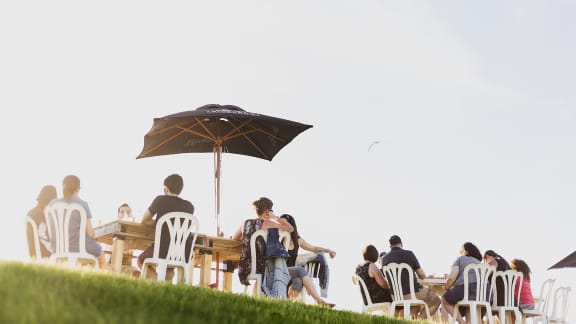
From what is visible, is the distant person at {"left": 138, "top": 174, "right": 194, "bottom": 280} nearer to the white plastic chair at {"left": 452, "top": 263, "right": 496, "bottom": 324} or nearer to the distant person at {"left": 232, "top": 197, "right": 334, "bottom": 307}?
the distant person at {"left": 232, "top": 197, "right": 334, "bottom": 307}

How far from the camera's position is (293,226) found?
9.03 metres

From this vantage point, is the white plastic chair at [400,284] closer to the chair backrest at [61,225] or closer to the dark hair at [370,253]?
the dark hair at [370,253]

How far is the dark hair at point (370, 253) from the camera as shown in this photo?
9.29 meters

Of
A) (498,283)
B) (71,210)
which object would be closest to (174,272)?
(71,210)

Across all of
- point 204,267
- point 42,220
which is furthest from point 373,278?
point 42,220

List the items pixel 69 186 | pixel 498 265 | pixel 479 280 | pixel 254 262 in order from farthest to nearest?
pixel 498 265 → pixel 479 280 → pixel 254 262 → pixel 69 186

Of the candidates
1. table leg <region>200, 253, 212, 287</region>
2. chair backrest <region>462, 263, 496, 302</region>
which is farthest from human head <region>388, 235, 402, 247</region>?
table leg <region>200, 253, 212, 287</region>

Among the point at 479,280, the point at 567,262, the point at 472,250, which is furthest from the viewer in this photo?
the point at 567,262

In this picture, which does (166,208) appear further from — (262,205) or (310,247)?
(310,247)

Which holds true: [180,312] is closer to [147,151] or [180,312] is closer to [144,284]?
[144,284]

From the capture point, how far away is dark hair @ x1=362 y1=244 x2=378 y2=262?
9.29 m

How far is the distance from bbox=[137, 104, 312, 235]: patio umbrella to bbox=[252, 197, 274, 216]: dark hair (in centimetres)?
164

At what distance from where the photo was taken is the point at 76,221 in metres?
7.50

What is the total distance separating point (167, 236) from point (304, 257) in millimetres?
3046
